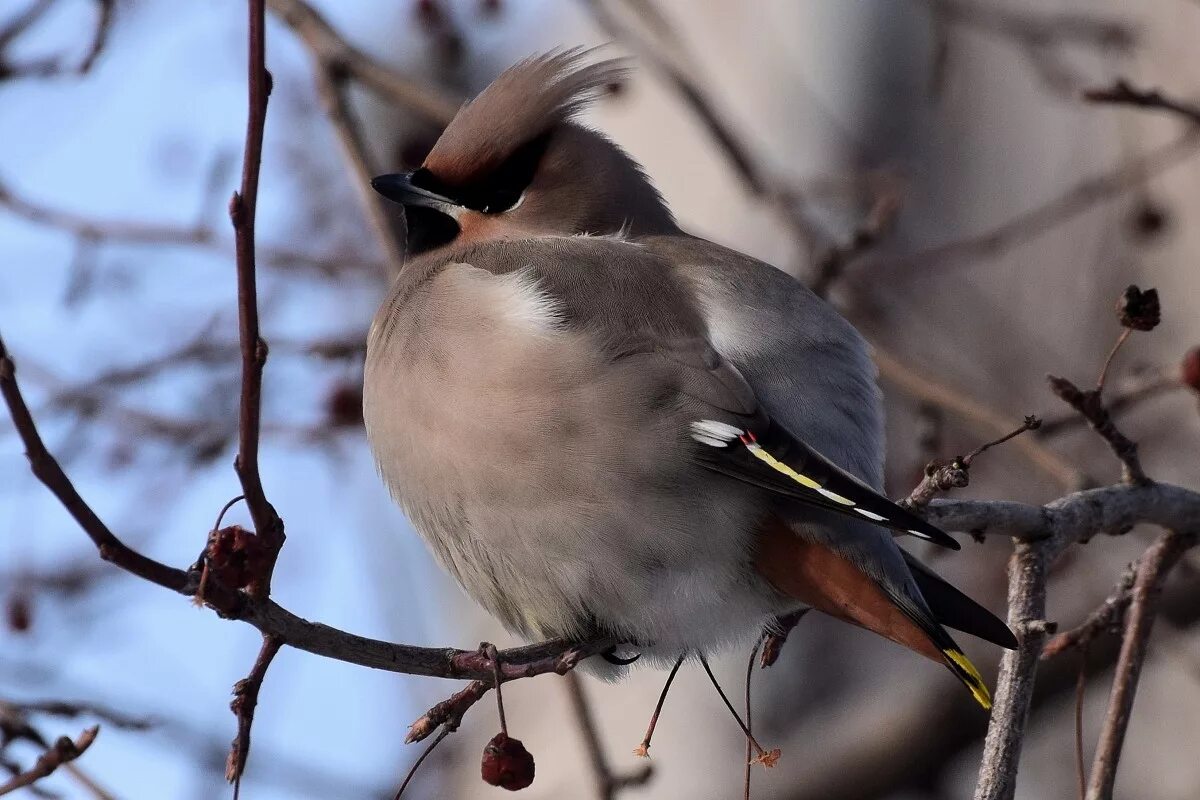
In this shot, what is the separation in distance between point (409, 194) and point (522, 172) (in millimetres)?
251

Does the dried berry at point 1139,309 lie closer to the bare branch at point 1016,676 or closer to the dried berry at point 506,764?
the bare branch at point 1016,676

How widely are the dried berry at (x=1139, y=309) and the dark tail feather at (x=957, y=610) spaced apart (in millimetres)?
510

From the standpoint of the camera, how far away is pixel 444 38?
488 centimetres

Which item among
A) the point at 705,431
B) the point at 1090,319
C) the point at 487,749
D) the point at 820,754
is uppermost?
the point at 1090,319

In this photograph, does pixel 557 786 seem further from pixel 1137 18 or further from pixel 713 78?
pixel 1137 18

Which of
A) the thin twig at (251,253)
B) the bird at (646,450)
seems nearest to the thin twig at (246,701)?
the thin twig at (251,253)

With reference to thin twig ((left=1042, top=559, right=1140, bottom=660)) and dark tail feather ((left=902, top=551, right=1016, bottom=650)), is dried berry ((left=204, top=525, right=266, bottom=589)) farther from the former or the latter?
thin twig ((left=1042, top=559, right=1140, bottom=660))

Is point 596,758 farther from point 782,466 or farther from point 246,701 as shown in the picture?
point 246,701

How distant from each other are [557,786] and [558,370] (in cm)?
348

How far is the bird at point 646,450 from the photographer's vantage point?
8.21 feet

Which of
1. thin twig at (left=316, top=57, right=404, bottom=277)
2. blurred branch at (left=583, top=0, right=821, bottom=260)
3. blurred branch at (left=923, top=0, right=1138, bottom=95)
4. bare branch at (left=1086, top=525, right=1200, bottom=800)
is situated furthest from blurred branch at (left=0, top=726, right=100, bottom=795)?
blurred branch at (left=923, top=0, right=1138, bottom=95)

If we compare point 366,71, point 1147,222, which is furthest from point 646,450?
point 1147,222

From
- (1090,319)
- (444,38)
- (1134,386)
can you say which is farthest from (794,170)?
(1134,386)

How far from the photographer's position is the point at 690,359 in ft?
8.48
